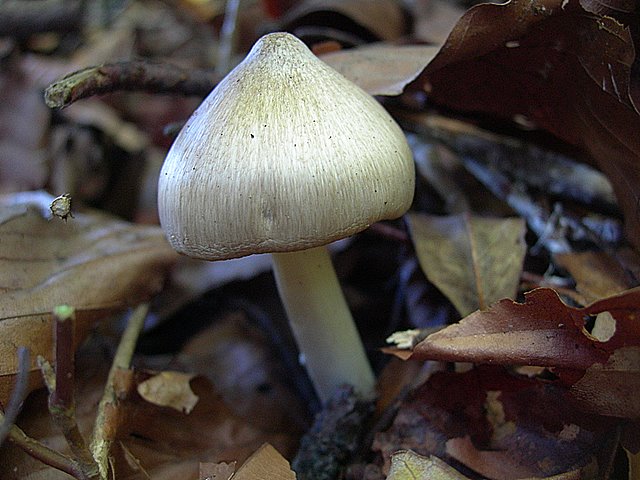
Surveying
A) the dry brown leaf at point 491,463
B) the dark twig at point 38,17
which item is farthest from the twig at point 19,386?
the dark twig at point 38,17

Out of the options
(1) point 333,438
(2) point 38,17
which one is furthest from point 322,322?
(2) point 38,17

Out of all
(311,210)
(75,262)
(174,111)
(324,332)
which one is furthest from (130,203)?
(311,210)

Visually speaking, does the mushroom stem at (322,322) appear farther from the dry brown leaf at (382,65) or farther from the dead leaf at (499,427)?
the dry brown leaf at (382,65)

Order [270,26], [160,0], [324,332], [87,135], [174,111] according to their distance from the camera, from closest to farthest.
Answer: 1. [324,332]
2. [270,26]
3. [87,135]
4. [174,111]
5. [160,0]

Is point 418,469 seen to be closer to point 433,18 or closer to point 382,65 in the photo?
point 382,65

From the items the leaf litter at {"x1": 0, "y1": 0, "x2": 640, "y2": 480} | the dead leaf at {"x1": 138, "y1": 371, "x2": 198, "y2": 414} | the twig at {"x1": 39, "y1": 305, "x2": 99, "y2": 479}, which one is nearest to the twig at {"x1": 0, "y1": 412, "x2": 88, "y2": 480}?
the twig at {"x1": 39, "y1": 305, "x2": 99, "y2": 479}

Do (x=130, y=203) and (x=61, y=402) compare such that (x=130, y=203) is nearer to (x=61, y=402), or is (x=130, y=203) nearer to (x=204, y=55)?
(x=204, y=55)
